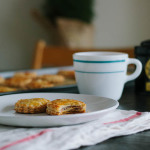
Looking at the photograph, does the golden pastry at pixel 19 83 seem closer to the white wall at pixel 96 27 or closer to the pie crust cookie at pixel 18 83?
the pie crust cookie at pixel 18 83

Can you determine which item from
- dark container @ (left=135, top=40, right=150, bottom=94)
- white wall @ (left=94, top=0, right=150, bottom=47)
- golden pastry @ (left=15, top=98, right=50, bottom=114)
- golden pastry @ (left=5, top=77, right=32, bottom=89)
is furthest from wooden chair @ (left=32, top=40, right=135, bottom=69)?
white wall @ (left=94, top=0, right=150, bottom=47)

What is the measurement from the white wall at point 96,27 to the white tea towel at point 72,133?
2.74 metres

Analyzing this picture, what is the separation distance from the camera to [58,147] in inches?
17.0

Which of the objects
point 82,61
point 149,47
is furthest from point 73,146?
point 149,47

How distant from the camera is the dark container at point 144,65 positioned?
2.86 feet

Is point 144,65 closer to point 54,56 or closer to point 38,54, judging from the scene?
point 54,56

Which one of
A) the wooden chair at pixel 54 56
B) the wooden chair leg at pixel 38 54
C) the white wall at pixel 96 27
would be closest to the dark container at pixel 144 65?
the wooden chair at pixel 54 56

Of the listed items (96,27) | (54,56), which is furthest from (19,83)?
(96,27)

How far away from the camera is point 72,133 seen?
0.49 meters

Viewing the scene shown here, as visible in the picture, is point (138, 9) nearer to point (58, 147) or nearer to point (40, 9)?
point (40, 9)

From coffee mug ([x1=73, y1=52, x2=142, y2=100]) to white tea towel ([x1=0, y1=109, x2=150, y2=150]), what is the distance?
18 cm

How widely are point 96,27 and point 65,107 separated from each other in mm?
3162

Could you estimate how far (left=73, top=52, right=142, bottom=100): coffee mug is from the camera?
2.52 ft

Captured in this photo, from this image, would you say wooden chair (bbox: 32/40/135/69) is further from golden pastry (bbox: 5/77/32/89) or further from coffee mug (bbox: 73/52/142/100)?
coffee mug (bbox: 73/52/142/100)
